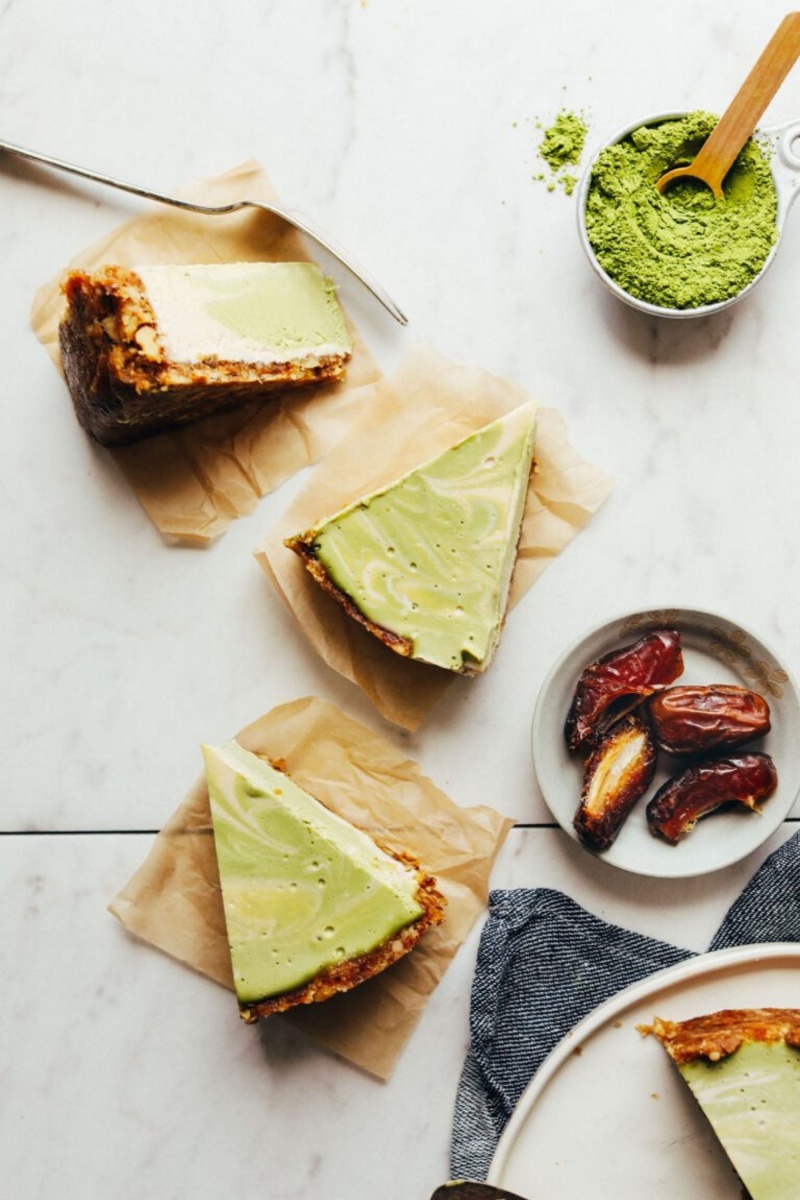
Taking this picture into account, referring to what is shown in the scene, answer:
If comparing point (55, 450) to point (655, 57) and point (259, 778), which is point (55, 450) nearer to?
point (259, 778)

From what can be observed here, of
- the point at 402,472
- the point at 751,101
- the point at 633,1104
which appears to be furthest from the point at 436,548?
the point at 633,1104

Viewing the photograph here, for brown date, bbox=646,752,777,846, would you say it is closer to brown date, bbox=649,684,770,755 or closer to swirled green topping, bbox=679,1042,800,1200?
brown date, bbox=649,684,770,755

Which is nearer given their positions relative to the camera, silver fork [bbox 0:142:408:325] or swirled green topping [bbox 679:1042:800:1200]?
swirled green topping [bbox 679:1042:800:1200]

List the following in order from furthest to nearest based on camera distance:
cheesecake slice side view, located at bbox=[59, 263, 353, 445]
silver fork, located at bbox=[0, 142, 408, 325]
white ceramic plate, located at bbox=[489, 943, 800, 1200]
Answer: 1. silver fork, located at bbox=[0, 142, 408, 325]
2. white ceramic plate, located at bbox=[489, 943, 800, 1200]
3. cheesecake slice side view, located at bbox=[59, 263, 353, 445]

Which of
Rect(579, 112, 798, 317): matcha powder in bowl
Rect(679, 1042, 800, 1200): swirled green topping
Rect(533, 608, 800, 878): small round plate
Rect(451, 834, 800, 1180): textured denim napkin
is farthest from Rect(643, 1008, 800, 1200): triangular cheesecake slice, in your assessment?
Rect(579, 112, 798, 317): matcha powder in bowl

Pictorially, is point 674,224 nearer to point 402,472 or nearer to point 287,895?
point 402,472

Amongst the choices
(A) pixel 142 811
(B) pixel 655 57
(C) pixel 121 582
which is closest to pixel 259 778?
(A) pixel 142 811
